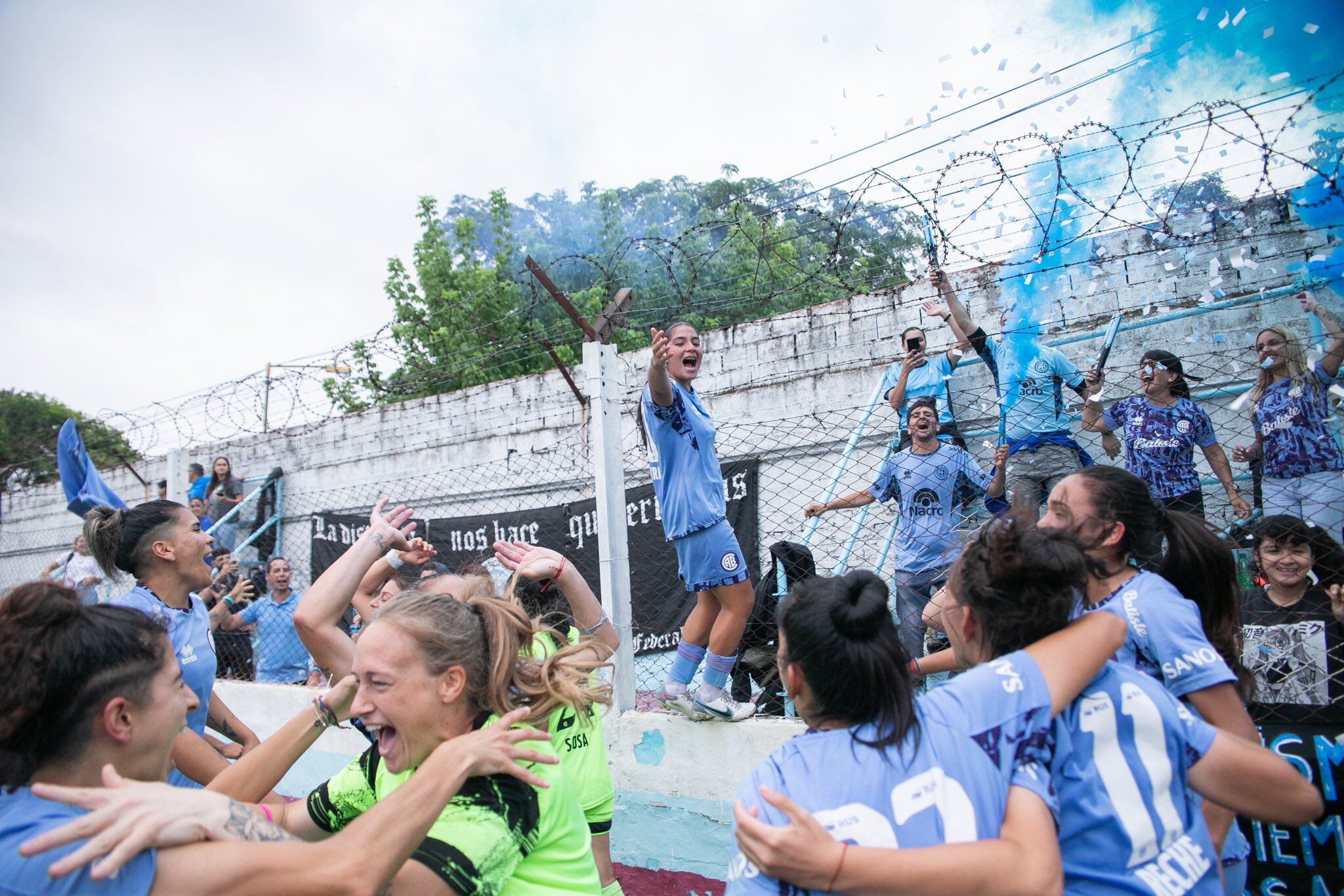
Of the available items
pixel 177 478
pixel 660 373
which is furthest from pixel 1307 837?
pixel 177 478

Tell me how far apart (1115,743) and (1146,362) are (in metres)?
3.20

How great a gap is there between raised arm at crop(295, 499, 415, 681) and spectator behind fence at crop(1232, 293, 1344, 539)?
13.4 ft

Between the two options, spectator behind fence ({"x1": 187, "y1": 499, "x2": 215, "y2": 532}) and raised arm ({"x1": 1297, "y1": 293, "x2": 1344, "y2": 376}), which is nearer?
raised arm ({"x1": 1297, "y1": 293, "x2": 1344, "y2": 376})

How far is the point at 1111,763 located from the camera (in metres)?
1.69

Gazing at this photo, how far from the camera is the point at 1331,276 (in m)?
4.80

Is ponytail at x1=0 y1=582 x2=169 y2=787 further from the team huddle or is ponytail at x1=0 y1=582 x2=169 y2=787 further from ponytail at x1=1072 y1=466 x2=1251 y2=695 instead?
ponytail at x1=1072 y1=466 x2=1251 y2=695

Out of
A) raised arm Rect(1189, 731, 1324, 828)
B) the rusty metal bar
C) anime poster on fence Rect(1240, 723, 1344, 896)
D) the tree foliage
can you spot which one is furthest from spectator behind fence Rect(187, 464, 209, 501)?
raised arm Rect(1189, 731, 1324, 828)

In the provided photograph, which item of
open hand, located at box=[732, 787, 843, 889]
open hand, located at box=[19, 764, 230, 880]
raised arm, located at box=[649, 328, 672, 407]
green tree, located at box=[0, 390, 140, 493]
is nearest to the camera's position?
open hand, located at box=[19, 764, 230, 880]

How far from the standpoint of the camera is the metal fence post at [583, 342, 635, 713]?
13.4ft

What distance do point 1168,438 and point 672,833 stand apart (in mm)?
3203

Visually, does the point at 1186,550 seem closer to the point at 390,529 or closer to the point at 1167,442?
the point at 1167,442

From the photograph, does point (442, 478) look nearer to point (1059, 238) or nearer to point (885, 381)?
point (885, 381)

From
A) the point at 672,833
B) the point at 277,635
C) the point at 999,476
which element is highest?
the point at 999,476

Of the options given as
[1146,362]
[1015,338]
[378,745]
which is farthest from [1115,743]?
[1015,338]
